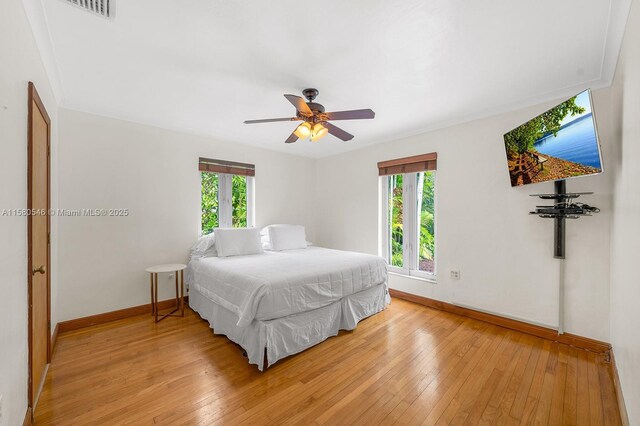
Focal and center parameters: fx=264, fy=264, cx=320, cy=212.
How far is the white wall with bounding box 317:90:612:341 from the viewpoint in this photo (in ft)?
7.82

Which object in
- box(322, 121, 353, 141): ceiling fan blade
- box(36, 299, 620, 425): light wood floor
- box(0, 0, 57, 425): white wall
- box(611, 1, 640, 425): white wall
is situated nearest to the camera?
box(0, 0, 57, 425): white wall

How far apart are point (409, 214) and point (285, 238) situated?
189cm

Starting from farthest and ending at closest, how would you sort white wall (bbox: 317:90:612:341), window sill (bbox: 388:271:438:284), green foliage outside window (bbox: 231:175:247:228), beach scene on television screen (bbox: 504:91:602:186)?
green foliage outside window (bbox: 231:175:247:228) < window sill (bbox: 388:271:438:284) < white wall (bbox: 317:90:612:341) < beach scene on television screen (bbox: 504:91:602:186)

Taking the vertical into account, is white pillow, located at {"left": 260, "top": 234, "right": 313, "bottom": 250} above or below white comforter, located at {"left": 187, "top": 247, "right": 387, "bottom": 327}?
above

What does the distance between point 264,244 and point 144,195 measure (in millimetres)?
1692

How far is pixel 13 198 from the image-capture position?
51.5 inches

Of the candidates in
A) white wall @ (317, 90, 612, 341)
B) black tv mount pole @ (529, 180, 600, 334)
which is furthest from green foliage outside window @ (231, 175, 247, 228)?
black tv mount pole @ (529, 180, 600, 334)

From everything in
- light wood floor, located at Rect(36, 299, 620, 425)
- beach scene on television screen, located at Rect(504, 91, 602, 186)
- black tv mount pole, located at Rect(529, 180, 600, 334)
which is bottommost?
light wood floor, located at Rect(36, 299, 620, 425)

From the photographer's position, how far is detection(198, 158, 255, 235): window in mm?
3902

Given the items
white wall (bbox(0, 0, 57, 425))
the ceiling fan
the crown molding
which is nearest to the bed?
white wall (bbox(0, 0, 57, 425))

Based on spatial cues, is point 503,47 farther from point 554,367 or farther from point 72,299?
point 72,299

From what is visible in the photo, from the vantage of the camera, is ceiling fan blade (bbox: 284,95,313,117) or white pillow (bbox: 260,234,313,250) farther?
white pillow (bbox: 260,234,313,250)

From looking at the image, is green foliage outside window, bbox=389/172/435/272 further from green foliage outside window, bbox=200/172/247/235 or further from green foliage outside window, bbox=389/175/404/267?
green foliage outside window, bbox=200/172/247/235

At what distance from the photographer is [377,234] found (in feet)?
13.7
